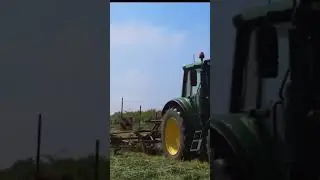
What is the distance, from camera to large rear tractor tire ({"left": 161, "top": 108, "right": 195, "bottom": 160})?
26.6 feet

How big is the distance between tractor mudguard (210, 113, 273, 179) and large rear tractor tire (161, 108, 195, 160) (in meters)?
5.70

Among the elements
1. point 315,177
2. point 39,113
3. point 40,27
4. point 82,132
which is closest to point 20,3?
point 40,27

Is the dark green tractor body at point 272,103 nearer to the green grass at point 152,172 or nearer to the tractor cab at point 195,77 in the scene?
the green grass at point 152,172

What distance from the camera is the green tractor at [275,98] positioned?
202 centimetres

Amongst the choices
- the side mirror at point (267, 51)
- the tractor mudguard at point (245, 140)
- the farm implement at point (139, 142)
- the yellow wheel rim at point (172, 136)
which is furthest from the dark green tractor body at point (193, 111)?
the side mirror at point (267, 51)

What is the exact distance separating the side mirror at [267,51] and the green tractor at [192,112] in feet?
17.5

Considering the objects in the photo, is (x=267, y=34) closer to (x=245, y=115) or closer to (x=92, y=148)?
(x=245, y=115)

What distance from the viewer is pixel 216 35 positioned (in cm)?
242

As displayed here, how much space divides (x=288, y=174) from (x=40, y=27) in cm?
135

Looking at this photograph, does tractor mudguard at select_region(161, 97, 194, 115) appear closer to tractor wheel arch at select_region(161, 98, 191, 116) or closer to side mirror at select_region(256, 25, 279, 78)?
tractor wheel arch at select_region(161, 98, 191, 116)

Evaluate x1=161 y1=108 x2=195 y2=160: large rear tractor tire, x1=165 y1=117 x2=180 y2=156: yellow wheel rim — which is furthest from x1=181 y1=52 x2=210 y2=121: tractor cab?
x1=165 y1=117 x2=180 y2=156: yellow wheel rim

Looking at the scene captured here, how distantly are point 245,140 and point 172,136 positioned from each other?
677 centimetres

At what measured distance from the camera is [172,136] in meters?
9.02

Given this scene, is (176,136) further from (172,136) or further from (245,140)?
(245,140)
